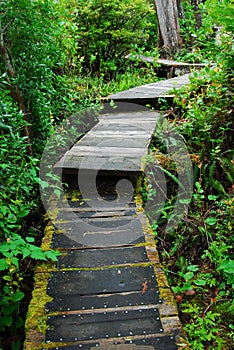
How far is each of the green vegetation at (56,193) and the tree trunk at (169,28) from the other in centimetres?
544

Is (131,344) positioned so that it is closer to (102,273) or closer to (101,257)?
(102,273)

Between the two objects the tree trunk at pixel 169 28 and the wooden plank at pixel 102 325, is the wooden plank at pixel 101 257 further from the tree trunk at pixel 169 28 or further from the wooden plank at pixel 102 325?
the tree trunk at pixel 169 28

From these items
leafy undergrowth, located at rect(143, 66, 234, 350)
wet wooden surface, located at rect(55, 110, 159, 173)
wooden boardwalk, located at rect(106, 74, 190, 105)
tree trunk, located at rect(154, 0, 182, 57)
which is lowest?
leafy undergrowth, located at rect(143, 66, 234, 350)

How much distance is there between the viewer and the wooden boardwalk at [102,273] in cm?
241

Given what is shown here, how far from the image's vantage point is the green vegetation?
9.50 ft

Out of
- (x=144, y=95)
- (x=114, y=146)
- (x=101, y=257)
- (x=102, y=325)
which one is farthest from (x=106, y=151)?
(x=144, y=95)

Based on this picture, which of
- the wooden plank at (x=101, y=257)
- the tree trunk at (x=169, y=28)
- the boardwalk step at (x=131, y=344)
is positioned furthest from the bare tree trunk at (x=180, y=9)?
the boardwalk step at (x=131, y=344)

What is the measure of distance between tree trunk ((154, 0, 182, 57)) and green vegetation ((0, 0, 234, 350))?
544cm

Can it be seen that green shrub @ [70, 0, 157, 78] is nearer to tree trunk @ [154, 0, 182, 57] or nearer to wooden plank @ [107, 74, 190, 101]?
tree trunk @ [154, 0, 182, 57]

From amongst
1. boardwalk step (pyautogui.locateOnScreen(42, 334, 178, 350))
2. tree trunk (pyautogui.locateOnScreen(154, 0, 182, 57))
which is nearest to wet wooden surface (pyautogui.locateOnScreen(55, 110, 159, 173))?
boardwalk step (pyautogui.locateOnScreen(42, 334, 178, 350))

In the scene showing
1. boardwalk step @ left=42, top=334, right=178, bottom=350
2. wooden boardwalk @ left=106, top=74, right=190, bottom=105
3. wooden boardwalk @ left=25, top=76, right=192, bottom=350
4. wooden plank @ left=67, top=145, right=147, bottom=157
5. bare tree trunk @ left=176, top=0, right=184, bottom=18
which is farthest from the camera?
bare tree trunk @ left=176, top=0, right=184, bottom=18

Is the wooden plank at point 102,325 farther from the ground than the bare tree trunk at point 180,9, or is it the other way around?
the bare tree trunk at point 180,9

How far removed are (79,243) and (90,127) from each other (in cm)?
293

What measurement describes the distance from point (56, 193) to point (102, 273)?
1.00 metres
